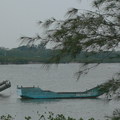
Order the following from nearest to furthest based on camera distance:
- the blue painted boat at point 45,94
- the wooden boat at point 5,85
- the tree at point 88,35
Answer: the tree at point 88,35 → the blue painted boat at point 45,94 → the wooden boat at point 5,85

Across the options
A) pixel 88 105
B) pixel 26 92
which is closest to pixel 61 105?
pixel 88 105

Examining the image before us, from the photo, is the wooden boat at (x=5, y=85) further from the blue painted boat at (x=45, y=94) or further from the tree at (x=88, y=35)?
the tree at (x=88, y=35)

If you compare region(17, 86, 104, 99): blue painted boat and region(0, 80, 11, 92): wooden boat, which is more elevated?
region(0, 80, 11, 92): wooden boat

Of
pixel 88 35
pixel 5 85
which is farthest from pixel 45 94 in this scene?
pixel 88 35

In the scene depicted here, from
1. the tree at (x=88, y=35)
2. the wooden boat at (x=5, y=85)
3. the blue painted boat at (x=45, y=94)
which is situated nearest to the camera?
the tree at (x=88, y=35)

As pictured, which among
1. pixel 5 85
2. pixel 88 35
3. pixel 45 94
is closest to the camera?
pixel 88 35

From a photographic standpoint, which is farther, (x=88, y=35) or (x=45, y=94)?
(x=45, y=94)

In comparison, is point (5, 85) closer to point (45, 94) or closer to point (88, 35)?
point (45, 94)

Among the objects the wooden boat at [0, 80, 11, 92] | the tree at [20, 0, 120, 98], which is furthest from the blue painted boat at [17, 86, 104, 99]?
the tree at [20, 0, 120, 98]

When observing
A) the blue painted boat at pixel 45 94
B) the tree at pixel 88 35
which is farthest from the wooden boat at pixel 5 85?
the tree at pixel 88 35

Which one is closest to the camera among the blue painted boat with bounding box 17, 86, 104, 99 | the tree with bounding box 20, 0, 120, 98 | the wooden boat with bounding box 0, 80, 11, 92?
the tree with bounding box 20, 0, 120, 98

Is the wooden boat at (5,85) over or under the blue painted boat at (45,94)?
over

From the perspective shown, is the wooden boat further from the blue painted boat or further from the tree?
the tree

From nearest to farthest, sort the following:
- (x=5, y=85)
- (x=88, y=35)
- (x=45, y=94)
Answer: (x=88, y=35)
(x=45, y=94)
(x=5, y=85)
